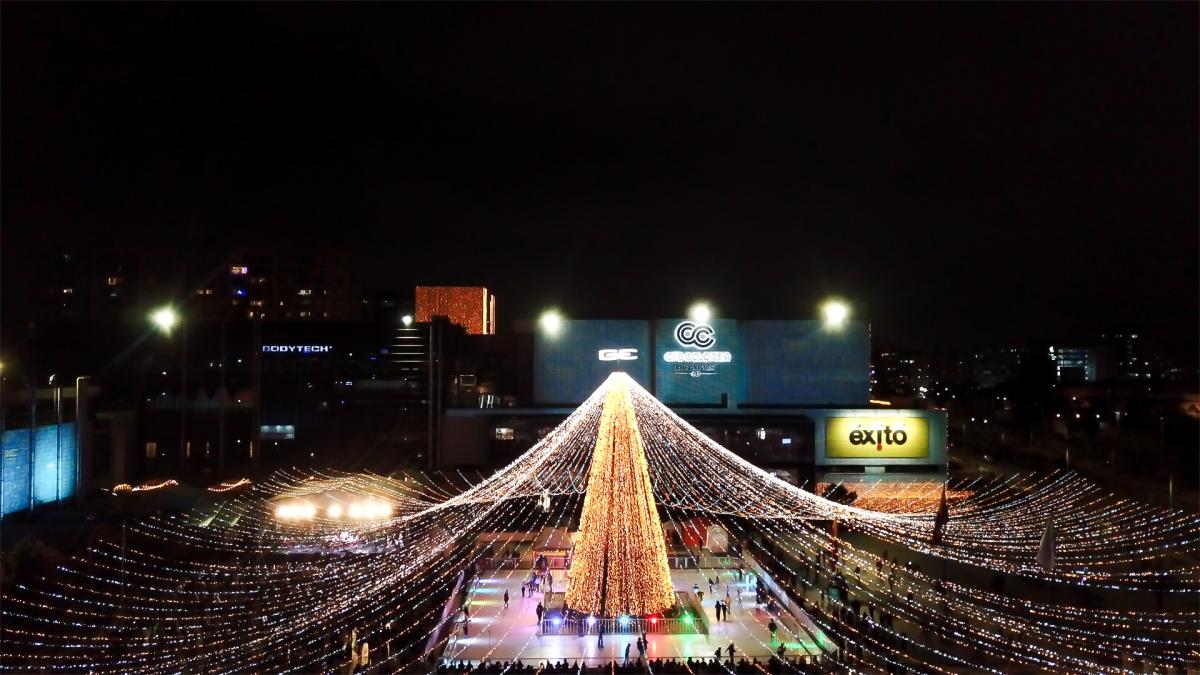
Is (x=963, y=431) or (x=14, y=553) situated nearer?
(x=14, y=553)

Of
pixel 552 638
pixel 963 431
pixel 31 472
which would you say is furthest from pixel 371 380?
pixel 963 431

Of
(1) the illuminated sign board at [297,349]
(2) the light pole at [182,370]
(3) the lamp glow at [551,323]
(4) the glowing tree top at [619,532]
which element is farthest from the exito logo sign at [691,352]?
(4) the glowing tree top at [619,532]

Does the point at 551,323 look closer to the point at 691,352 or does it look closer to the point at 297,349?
the point at 691,352

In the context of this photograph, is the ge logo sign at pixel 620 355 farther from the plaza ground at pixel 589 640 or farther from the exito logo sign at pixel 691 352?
the plaza ground at pixel 589 640

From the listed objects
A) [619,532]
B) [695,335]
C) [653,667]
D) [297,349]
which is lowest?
[653,667]

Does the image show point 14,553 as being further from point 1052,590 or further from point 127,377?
point 1052,590

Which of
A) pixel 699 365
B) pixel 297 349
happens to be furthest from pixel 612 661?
pixel 297 349
